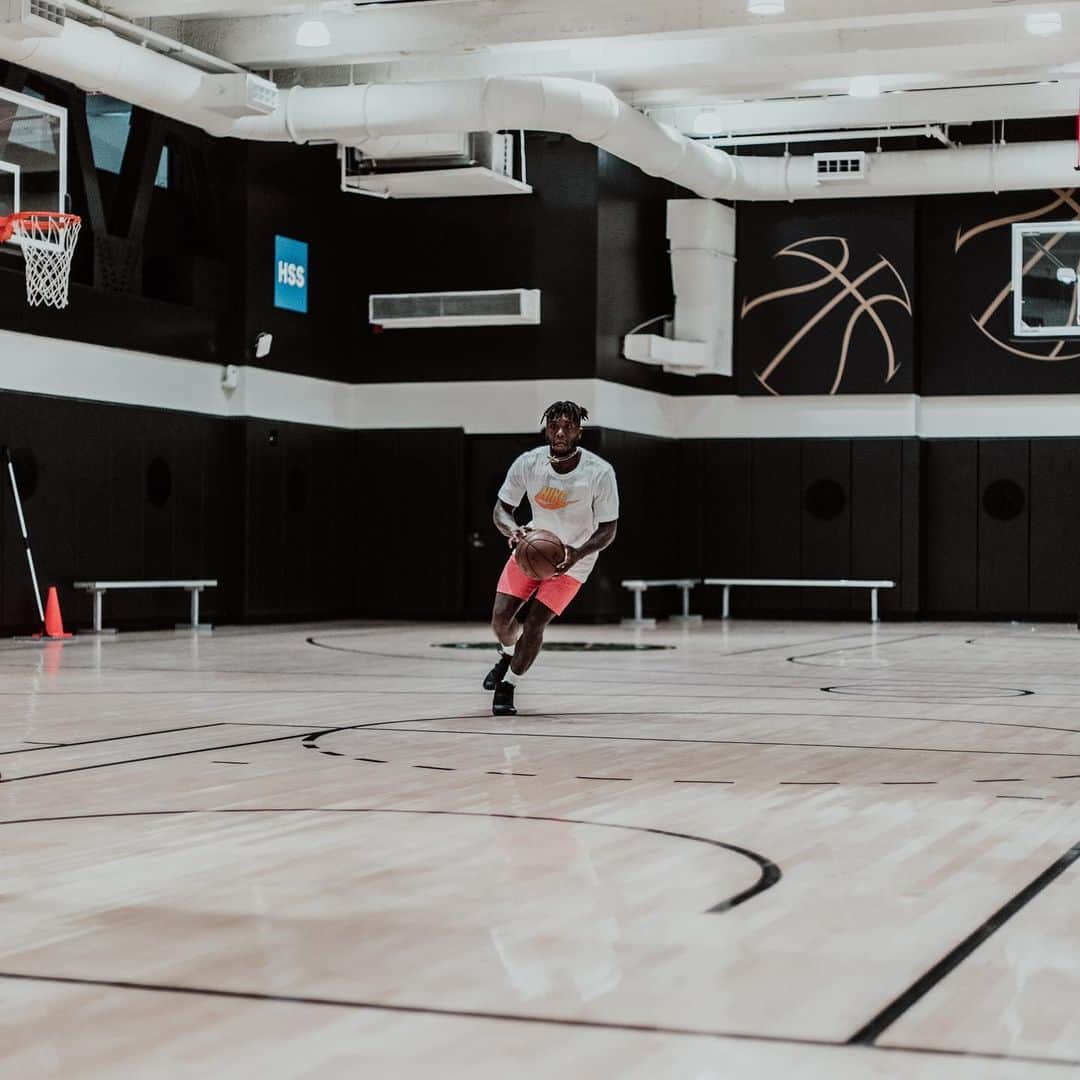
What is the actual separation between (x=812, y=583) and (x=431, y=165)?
8.06 m

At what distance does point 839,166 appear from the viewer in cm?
Result: 2261

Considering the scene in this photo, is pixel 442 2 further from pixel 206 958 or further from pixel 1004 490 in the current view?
pixel 206 958

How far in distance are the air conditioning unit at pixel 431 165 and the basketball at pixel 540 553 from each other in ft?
34.9

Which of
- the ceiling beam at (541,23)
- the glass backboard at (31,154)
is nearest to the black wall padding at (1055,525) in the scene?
the ceiling beam at (541,23)

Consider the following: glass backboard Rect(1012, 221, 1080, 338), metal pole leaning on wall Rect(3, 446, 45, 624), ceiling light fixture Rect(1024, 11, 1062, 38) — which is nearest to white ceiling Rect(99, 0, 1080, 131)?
ceiling light fixture Rect(1024, 11, 1062, 38)

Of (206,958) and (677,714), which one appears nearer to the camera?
(206,958)

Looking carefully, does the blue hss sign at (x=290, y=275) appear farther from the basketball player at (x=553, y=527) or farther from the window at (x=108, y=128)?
the basketball player at (x=553, y=527)

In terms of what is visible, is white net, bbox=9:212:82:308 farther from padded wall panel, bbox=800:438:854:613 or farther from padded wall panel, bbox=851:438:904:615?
padded wall panel, bbox=851:438:904:615

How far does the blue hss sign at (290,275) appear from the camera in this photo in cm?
2169

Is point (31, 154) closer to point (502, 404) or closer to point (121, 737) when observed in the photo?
point (502, 404)

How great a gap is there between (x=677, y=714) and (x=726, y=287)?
15.1 m

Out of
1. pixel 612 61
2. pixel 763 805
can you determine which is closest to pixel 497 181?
pixel 612 61

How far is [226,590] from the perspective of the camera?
21.1 m

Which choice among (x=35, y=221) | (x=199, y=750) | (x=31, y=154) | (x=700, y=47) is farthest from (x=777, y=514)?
(x=199, y=750)
